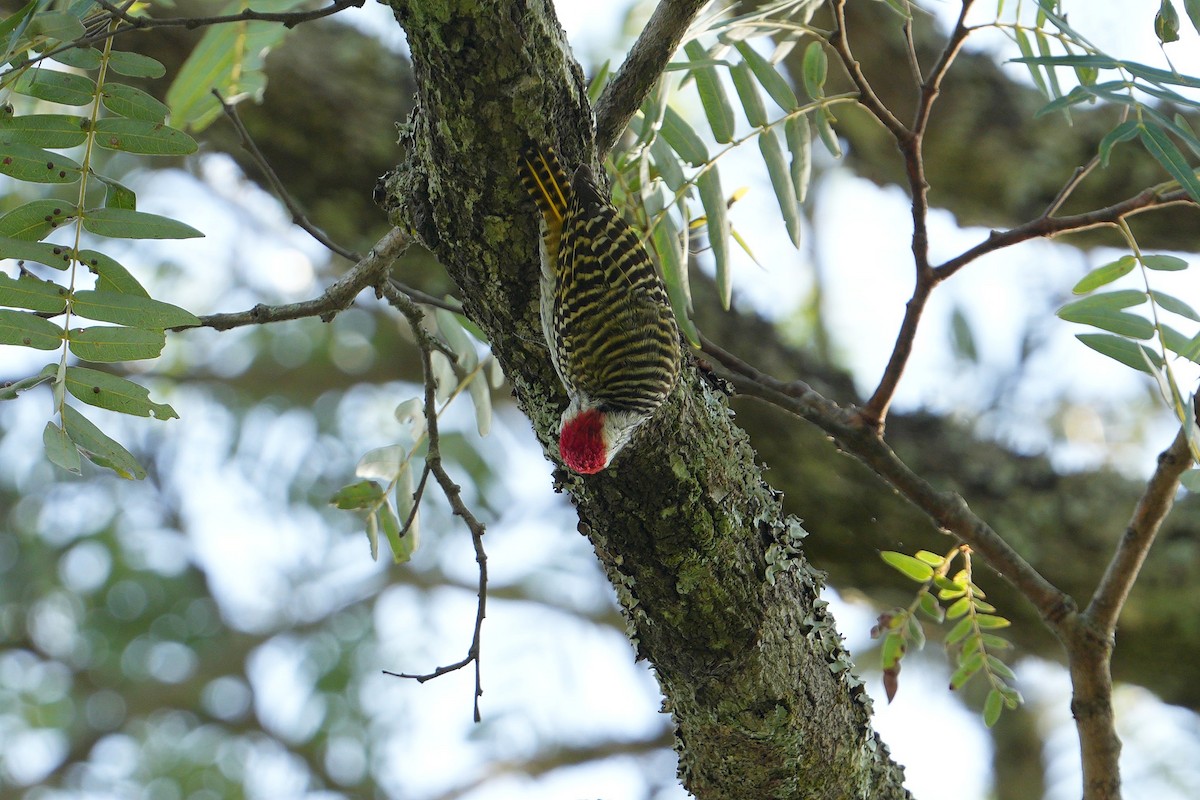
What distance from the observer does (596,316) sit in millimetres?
2354

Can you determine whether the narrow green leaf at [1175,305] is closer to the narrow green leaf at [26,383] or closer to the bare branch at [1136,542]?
the bare branch at [1136,542]

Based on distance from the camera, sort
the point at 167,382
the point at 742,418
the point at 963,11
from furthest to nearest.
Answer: the point at 167,382 < the point at 742,418 < the point at 963,11

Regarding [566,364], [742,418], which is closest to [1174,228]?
[742,418]

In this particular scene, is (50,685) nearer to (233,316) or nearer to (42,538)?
(42,538)

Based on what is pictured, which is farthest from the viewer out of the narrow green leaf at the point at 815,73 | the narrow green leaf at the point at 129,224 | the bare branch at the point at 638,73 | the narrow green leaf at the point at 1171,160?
the narrow green leaf at the point at 815,73

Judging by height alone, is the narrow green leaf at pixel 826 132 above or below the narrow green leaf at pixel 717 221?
above

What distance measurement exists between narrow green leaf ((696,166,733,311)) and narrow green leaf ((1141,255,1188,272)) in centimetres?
80

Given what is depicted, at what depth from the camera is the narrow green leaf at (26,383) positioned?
1.61 metres

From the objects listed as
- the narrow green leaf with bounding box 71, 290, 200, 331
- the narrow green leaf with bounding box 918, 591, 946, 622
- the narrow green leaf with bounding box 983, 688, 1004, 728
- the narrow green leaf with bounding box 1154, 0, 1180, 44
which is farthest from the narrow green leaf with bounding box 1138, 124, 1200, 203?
the narrow green leaf with bounding box 71, 290, 200, 331

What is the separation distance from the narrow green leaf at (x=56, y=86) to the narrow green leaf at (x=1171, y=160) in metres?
1.75

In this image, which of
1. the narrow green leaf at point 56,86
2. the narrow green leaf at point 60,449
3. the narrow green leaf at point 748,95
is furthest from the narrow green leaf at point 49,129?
the narrow green leaf at point 748,95

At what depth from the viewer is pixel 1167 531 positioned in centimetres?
394

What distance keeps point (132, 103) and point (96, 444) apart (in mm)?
611

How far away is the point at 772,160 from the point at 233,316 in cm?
114
